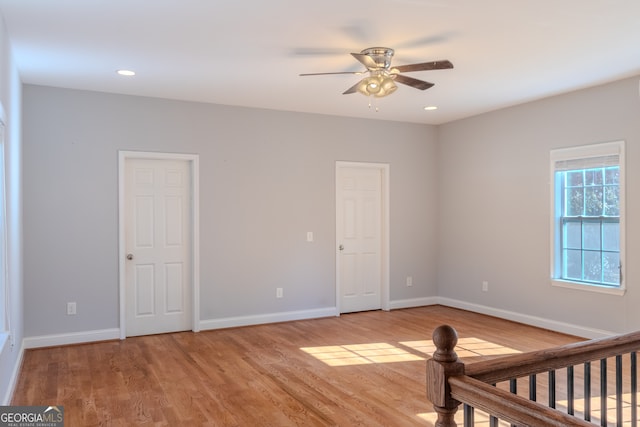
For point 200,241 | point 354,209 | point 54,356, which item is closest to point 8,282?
point 54,356

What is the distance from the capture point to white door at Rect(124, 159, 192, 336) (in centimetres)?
550

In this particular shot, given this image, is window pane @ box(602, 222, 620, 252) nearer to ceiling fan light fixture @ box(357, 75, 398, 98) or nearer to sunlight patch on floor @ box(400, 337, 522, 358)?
sunlight patch on floor @ box(400, 337, 522, 358)

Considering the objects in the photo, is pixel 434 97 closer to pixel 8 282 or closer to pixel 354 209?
pixel 354 209

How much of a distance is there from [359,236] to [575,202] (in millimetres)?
2708

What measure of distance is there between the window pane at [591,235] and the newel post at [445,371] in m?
4.52

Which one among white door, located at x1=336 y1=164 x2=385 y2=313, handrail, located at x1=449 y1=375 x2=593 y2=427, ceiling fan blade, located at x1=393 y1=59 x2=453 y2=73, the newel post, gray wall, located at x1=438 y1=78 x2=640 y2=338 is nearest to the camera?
handrail, located at x1=449 y1=375 x2=593 y2=427

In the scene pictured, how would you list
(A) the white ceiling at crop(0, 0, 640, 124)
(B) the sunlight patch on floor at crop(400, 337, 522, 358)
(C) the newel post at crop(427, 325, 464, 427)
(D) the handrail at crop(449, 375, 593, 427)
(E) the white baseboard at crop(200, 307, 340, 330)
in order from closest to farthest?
(D) the handrail at crop(449, 375, 593, 427)
(C) the newel post at crop(427, 325, 464, 427)
(A) the white ceiling at crop(0, 0, 640, 124)
(B) the sunlight patch on floor at crop(400, 337, 522, 358)
(E) the white baseboard at crop(200, 307, 340, 330)

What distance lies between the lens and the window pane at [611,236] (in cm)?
505

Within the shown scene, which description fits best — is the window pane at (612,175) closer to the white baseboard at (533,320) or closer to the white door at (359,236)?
the white baseboard at (533,320)

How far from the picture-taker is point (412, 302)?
7184 millimetres

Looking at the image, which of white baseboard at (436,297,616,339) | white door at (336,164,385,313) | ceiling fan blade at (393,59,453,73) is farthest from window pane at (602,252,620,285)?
ceiling fan blade at (393,59,453,73)

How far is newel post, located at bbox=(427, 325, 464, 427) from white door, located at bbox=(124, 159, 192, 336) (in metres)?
4.64

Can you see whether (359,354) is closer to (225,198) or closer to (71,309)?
(225,198)

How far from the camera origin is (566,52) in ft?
13.3
